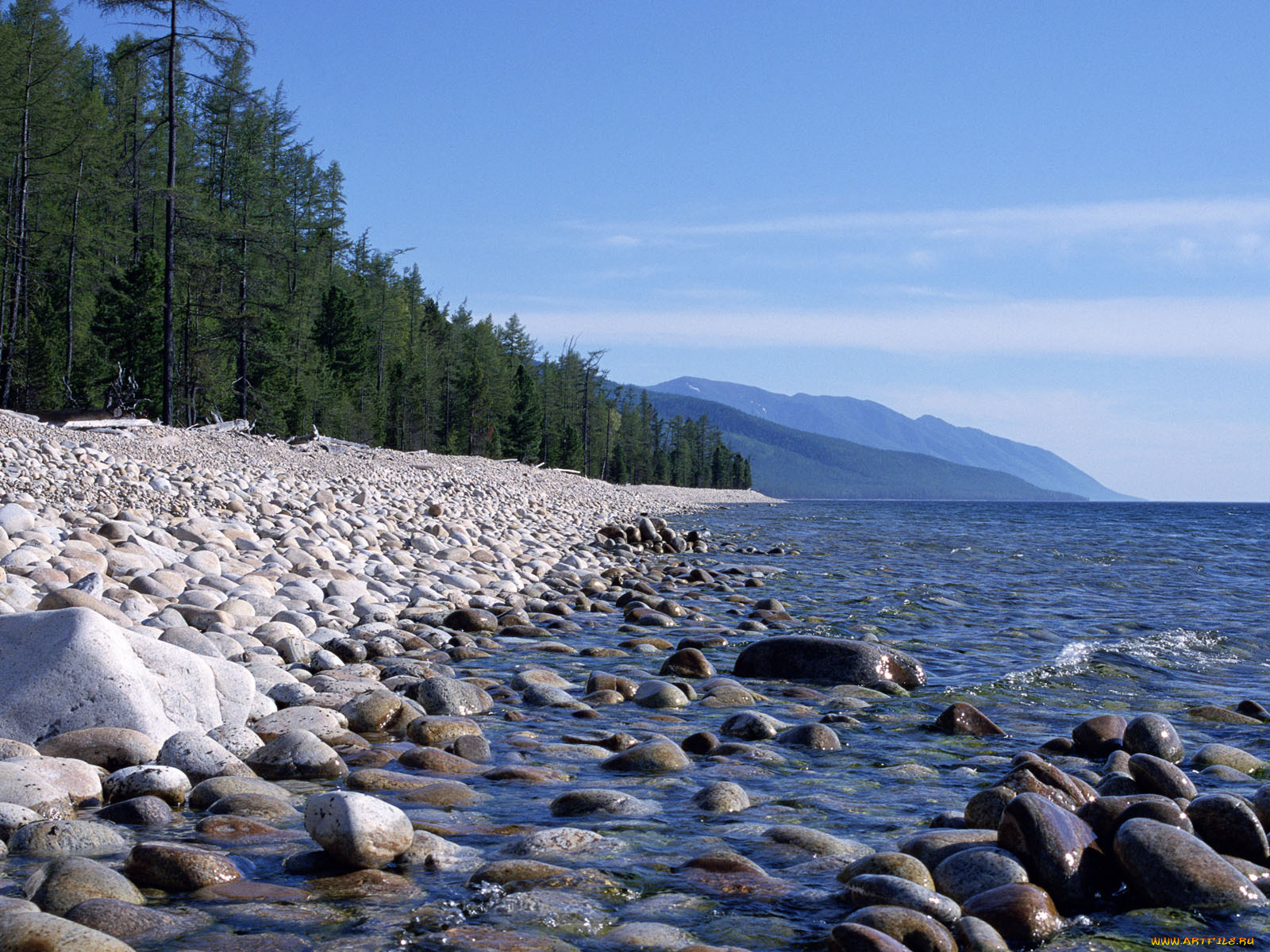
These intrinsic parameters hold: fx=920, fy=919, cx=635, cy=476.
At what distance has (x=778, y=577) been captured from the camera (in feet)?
49.5

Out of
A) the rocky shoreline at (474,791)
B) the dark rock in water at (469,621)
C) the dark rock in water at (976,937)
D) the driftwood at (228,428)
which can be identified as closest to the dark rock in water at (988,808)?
the rocky shoreline at (474,791)

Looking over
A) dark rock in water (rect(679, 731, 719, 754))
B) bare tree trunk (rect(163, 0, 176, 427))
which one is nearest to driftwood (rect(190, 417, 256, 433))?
bare tree trunk (rect(163, 0, 176, 427))

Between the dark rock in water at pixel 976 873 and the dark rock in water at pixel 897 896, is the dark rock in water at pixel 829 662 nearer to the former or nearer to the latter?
the dark rock in water at pixel 976 873

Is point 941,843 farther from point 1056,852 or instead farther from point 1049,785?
point 1049,785

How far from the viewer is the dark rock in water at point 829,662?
22.5 ft

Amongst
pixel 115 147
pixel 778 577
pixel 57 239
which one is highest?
pixel 115 147

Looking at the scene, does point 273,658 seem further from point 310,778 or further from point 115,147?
point 115,147

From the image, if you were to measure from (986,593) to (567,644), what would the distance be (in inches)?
317

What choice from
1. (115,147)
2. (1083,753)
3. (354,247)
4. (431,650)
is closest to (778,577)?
(431,650)

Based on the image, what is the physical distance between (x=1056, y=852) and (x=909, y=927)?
80 cm

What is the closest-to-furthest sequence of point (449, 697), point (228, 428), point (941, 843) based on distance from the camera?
1. point (941, 843)
2. point (449, 697)
3. point (228, 428)

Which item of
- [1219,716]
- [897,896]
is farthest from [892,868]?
[1219,716]

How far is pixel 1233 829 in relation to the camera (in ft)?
11.1

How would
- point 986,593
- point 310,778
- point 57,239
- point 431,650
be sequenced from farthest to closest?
1. point 57,239
2. point 986,593
3. point 431,650
4. point 310,778
